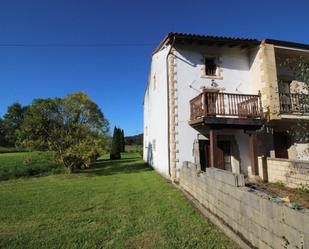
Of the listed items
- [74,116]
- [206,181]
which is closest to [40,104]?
[74,116]

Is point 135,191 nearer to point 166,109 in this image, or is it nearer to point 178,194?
point 178,194

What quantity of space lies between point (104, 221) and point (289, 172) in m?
7.08

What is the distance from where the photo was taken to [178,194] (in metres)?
7.54

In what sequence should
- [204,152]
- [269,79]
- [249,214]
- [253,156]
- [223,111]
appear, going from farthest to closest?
[204,152]
[269,79]
[253,156]
[223,111]
[249,214]

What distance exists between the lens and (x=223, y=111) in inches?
341

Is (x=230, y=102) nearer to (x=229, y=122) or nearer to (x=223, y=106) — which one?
(x=223, y=106)

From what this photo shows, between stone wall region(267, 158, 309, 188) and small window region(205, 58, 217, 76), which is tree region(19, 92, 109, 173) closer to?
small window region(205, 58, 217, 76)

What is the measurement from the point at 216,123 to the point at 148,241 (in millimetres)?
5490

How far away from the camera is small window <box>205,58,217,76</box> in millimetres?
10954

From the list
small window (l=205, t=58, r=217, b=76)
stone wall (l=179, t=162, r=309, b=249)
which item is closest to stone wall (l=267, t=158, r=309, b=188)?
stone wall (l=179, t=162, r=309, b=249)

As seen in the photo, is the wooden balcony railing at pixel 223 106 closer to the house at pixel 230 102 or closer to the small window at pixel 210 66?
the house at pixel 230 102

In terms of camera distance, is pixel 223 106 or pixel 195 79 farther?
pixel 195 79

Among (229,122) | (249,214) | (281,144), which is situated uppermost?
(229,122)

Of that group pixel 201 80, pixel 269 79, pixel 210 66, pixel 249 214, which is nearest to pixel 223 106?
pixel 201 80
